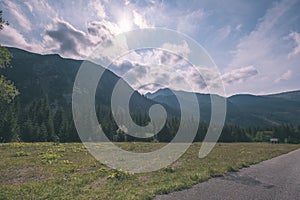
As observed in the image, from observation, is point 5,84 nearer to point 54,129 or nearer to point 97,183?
point 97,183

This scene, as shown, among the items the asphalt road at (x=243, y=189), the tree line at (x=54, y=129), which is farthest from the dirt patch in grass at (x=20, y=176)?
the tree line at (x=54, y=129)

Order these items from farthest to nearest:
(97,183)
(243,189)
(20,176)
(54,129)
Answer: (54,129)
(20,176)
(97,183)
(243,189)

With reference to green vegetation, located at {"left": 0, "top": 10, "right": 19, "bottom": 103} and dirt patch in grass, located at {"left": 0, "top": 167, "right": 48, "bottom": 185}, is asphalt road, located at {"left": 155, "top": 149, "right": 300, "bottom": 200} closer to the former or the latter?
dirt patch in grass, located at {"left": 0, "top": 167, "right": 48, "bottom": 185}

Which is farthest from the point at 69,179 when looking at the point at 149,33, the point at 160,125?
the point at 160,125

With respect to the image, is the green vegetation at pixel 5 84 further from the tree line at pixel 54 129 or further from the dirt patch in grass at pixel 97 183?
the tree line at pixel 54 129

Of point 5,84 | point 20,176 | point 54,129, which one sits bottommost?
point 54,129

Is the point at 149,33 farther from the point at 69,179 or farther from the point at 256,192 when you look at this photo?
the point at 256,192

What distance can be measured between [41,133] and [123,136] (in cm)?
3043

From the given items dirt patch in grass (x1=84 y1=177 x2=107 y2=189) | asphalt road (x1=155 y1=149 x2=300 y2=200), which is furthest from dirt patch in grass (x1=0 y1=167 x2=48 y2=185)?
asphalt road (x1=155 y1=149 x2=300 y2=200)

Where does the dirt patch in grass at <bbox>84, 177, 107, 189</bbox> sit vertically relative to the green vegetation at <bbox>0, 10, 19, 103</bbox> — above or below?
below

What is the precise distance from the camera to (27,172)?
15.9m

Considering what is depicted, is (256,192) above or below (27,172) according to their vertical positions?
above

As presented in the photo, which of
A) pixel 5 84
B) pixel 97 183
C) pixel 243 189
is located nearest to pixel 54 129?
pixel 5 84

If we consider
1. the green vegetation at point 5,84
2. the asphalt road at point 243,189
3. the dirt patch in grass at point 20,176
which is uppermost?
the green vegetation at point 5,84
